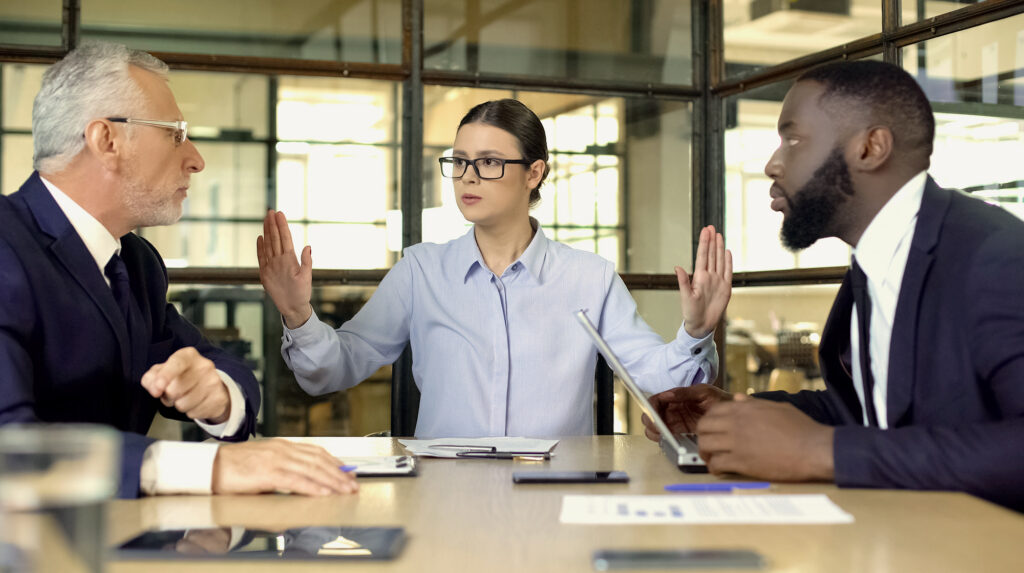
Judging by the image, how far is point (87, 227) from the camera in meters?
1.84

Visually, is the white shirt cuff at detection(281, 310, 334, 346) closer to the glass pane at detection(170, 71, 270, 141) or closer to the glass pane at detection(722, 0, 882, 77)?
the glass pane at detection(170, 71, 270, 141)

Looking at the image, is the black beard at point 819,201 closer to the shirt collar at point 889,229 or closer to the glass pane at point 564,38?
the shirt collar at point 889,229

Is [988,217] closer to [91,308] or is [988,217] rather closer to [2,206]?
[91,308]

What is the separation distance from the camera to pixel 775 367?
4.14 m

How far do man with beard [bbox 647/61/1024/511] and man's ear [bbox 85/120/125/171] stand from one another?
3.99 feet

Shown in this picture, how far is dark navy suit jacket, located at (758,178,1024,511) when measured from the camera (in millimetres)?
1352

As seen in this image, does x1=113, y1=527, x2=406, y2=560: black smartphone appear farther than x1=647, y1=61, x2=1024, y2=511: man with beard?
No

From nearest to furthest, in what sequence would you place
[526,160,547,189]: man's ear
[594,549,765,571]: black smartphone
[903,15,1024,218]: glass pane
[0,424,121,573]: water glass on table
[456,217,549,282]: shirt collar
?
[0,424,121,573]: water glass on table, [594,549,765,571]: black smartphone, [456,217,549,282]: shirt collar, [526,160,547,189]: man's ear, [903,15,1024,218]: glass pane

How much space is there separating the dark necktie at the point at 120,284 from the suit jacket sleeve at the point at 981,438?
135 centimetres

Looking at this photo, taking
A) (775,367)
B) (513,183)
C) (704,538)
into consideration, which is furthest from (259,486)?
(775,367)

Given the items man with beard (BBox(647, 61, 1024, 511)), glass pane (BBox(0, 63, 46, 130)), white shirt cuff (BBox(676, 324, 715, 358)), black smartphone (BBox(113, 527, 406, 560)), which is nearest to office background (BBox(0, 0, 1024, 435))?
glass pane (BBox(0, 63, 46, 130))

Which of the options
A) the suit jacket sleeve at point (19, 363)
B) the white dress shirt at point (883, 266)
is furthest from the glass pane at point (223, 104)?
the white dress shirt at point (883, 266)

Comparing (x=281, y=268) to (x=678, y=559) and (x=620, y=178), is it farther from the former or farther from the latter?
(x=620, y=178)

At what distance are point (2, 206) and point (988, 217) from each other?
5.60ft
